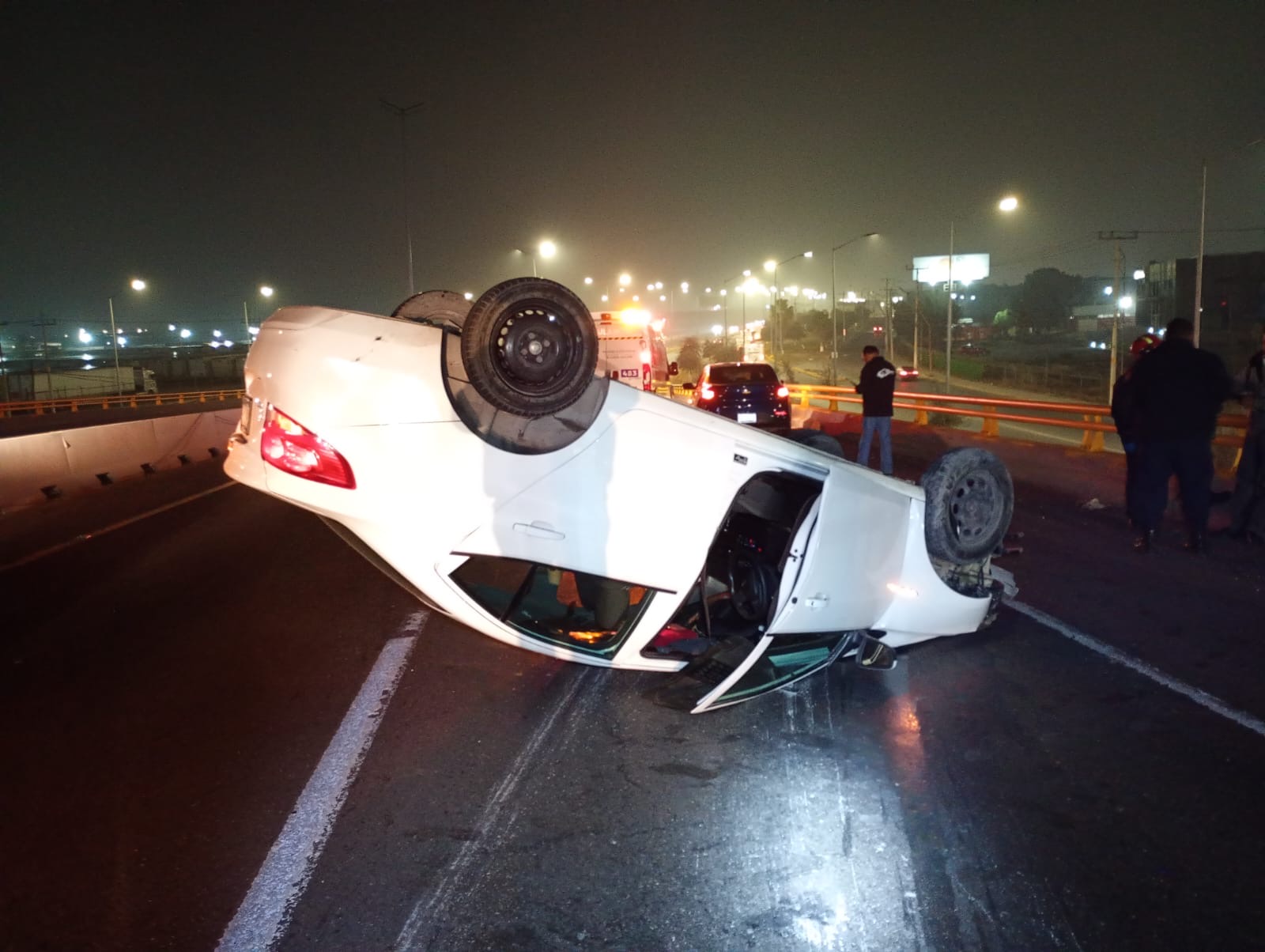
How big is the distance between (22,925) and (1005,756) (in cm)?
390

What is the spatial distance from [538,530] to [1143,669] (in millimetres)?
3728

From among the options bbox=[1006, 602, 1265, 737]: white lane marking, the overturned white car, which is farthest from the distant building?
the overturned white car

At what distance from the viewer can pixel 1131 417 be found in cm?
905

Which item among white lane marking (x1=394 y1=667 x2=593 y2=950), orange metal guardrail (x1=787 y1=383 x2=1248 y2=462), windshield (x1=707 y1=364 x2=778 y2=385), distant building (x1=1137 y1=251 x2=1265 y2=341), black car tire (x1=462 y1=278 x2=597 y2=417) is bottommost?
white lane marking (x1=394 y1=667 x2=593 y2=950)

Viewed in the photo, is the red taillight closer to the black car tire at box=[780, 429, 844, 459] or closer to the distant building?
the black car tire at box=[780, 429, 844, 459]

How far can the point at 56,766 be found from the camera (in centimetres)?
435

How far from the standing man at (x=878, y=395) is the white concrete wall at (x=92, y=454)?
1222 centimetres

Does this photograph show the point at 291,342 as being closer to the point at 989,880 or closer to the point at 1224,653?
the point at 989,880

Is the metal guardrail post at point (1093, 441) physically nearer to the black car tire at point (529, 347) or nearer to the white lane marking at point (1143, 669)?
the white lane marking at point (1143, 669)

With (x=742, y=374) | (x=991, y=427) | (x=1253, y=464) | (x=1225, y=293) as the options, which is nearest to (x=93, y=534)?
(x=1253, y=464)

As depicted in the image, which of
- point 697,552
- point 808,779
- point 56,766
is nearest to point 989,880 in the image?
point 808,779

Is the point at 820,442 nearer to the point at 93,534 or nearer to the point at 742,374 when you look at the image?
the point at 93,534

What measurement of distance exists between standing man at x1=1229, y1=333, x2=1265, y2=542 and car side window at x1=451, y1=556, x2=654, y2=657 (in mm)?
6862

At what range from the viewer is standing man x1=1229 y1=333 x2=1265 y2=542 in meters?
8.48
